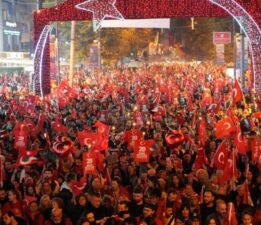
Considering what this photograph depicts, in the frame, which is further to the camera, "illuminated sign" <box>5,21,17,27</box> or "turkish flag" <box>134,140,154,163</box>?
"illuminated sign" <box>5,21,17,27</box>

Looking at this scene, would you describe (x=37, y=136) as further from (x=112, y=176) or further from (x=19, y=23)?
(x=19, y=23)

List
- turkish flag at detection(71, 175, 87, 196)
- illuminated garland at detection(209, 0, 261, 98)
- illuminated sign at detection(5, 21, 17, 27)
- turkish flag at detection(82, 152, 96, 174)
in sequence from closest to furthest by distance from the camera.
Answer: turkish flag at detection(71, 175, 87, 196), turkish flag at detection(82, 152, 96, 174), illuminated garland at detection(209, 0, 261, 98), illuminated sign at detection(5, 21, 17, 27)

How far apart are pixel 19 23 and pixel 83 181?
198 feet

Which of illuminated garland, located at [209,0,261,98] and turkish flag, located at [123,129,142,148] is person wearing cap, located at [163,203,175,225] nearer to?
turkish flag, located at [123,129,142,148]

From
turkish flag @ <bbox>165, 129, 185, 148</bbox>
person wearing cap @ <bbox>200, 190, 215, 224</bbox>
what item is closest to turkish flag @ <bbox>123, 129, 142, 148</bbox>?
turkish flag @ <bbox>165, 129, 185, 148</bbox>

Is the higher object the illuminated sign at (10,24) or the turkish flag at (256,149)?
the illuminated sign at (10,24)

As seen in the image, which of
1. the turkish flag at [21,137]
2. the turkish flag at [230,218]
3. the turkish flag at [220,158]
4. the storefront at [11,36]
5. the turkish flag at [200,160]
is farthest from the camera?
the storefront at [11,36]

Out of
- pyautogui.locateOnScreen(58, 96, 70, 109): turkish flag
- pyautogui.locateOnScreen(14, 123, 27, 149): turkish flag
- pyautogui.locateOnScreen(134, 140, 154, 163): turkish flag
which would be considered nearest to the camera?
pyautogui.locateOnScreen(134, 140, 154, 163): turkish flag

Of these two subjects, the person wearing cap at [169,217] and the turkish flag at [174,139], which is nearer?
the person wearing cap at [169,217]

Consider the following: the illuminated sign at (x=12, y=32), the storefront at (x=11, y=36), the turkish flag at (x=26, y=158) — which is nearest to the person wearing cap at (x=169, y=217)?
the turkish flag at (x=26, y=158)

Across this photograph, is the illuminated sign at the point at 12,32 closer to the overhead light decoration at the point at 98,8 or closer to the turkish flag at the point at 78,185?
the overhead light decoration at the point at 98,8

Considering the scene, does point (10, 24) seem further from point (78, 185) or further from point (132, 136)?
point (78, 185)

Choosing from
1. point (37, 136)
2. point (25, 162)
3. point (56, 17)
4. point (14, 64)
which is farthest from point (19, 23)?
point (25, 162)

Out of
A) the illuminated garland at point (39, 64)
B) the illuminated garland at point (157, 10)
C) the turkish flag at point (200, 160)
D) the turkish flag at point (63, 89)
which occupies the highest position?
the illuminated garland at point (157, 10)
